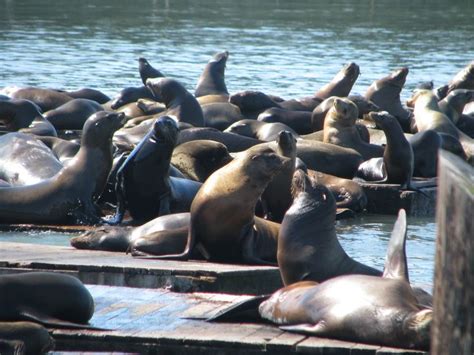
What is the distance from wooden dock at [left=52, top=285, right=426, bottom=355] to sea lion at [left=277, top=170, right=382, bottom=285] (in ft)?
2.60

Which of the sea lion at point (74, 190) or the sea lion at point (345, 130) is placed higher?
the sea lion at point (74, 190)

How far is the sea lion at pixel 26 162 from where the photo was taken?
31.7ft

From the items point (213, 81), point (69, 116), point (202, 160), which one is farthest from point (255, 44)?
point (202, 160)

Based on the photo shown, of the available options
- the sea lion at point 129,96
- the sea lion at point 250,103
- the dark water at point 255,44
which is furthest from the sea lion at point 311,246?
the sea lion at point 129,96

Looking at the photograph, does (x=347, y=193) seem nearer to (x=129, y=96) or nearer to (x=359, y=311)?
(x=359, y=311)

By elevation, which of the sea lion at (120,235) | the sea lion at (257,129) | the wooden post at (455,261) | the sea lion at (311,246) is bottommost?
the sea lion at (257,129)

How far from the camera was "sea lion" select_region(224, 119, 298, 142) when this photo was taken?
12.4 meters

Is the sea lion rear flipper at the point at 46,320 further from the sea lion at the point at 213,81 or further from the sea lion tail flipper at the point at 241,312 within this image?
the sea lion at the point at 213,81

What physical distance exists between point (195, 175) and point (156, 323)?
4972 millimetres

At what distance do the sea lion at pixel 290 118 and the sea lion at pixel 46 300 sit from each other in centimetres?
864

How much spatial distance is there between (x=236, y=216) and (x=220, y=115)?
6.73 metres

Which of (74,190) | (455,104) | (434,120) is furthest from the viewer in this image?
(455,104)

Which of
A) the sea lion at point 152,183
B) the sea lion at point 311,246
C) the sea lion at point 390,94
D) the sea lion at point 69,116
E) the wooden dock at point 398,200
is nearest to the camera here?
the sea lion at point 311,246

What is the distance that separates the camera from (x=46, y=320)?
4.79m
